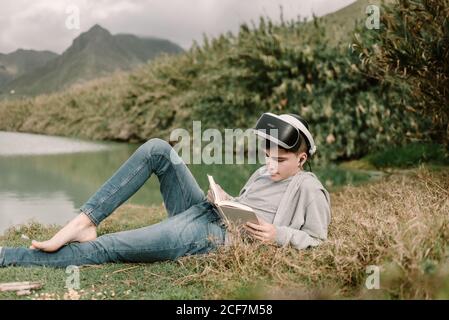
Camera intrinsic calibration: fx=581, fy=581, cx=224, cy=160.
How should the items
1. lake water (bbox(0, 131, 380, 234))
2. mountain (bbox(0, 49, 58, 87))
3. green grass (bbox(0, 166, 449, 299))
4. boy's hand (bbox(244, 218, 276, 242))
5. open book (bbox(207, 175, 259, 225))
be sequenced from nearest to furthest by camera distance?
green grass (bbox(0, 166, 449, 299)) < open book (bbox(207, 175, 259, 225)) < boy's hand (bbox(244, 218, 276, 242)) < lake water (bbox(0, 131, 380, 234)) < mountain (bbox(0, 49, 58, 87))

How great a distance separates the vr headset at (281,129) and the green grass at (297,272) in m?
0.67

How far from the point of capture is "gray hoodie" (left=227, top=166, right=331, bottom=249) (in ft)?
12.1

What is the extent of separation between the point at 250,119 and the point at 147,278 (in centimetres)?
1088

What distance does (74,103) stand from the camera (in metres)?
26.5

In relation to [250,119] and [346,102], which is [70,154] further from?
[346,102]

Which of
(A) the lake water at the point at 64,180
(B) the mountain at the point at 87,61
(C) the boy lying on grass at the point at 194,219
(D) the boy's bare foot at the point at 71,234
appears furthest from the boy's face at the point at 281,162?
(B) the mountain at the point at 87,61

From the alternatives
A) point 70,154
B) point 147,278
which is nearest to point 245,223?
point 147,278

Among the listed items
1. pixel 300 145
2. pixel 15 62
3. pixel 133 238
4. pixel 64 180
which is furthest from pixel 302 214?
pixel 15 62

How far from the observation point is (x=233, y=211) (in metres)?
3.59

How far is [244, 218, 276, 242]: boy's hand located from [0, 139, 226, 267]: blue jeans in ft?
0.91

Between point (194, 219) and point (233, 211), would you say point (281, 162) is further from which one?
point (194, 219)

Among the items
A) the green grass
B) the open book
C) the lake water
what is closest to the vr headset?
the open book

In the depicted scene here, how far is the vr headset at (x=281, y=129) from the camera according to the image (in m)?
3.74

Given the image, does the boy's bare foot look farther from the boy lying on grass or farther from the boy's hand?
the boy's hand
